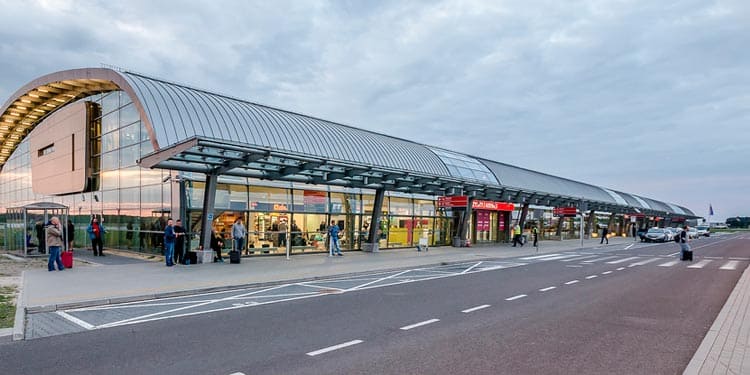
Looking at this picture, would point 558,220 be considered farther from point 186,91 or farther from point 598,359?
point 598,359

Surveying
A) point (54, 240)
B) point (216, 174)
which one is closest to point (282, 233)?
point (216, 174)

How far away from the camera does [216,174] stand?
17.9 meters

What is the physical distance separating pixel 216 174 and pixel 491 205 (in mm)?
21008

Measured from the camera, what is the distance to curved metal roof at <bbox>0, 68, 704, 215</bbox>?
56.2 ft

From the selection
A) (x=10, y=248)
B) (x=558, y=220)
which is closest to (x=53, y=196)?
(x=10, y=248)

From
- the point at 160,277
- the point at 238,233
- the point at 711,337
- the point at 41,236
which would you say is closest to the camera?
the point at 711,337

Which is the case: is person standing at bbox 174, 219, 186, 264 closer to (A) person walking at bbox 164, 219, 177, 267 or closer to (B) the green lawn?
(A) person walking at bbox 164, 219, 177, 267

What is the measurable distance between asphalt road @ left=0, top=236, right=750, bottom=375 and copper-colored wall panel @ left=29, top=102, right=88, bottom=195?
2345 cm

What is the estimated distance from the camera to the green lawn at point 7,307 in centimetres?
775

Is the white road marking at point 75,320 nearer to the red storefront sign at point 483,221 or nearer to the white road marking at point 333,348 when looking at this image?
the white road marking at point 333,348

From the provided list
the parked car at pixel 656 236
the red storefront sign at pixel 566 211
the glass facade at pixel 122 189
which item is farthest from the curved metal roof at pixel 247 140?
the parked car at pixel 656 236

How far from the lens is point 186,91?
862 inches

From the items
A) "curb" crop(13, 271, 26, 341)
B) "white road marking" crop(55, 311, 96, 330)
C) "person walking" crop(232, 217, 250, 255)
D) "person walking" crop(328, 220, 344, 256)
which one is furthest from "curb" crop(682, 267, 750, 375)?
"person walking" crop(232, 217, 250, 255)

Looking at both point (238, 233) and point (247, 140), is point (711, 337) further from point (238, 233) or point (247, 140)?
point (247, 140)
